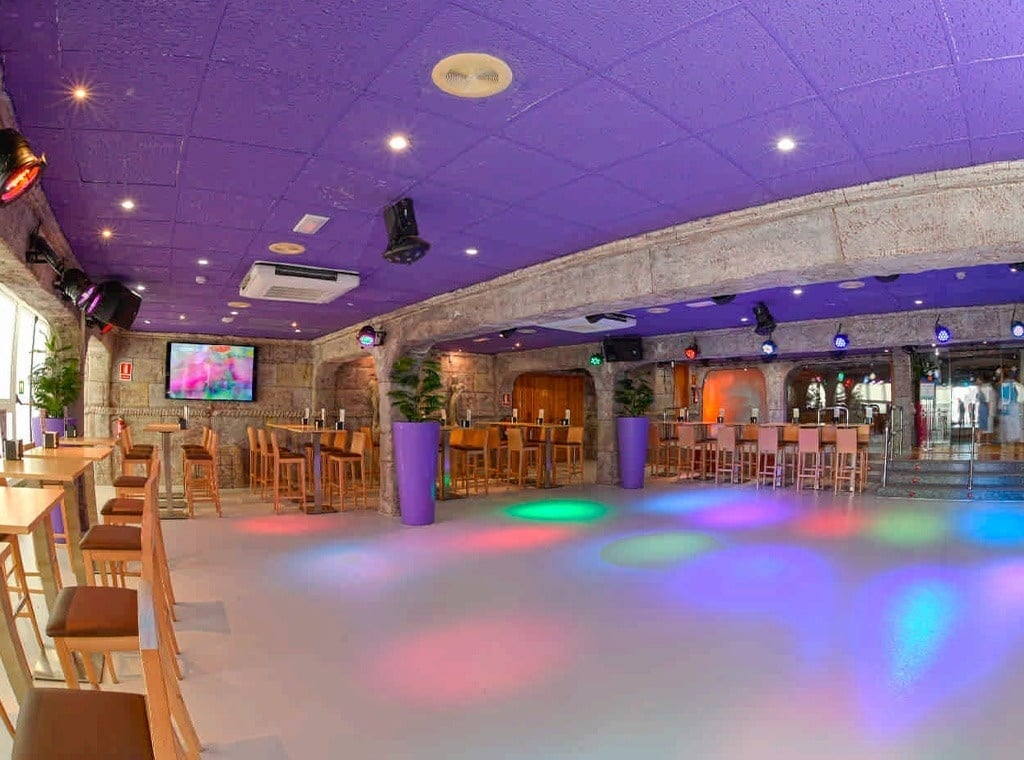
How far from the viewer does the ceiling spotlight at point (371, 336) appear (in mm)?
7781

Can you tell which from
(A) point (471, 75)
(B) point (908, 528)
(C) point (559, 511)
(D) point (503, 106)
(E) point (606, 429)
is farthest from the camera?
(E) point (606, 429)

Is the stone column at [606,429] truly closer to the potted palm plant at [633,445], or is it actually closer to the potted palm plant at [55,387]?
the potted palm plant at [633,445]

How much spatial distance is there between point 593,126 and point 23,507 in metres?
2.57

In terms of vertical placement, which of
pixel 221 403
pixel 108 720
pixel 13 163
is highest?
pixel 13 163

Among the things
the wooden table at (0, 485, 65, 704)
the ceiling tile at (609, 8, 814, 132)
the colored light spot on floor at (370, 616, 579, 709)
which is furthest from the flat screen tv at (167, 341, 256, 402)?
the ceiling tile at (609, 8, 814, 132)

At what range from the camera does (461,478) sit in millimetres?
10805

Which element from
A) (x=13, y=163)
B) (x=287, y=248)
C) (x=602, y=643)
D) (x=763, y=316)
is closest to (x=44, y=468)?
(x=13, y=163)

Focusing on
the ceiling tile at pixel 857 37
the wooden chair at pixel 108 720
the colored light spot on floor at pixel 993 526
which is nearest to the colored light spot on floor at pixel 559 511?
the colored light spot on floor at pixel 993 526

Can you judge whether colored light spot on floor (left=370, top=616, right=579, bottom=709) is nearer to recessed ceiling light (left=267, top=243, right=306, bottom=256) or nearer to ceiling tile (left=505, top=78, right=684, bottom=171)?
ceiling tile (left=505, top=78, right=684, bottom=171)

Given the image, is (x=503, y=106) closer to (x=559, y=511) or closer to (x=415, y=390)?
(x=415, y=390)

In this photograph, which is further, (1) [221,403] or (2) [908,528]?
(1) [221,403]

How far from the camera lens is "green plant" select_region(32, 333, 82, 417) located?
5.24 metres

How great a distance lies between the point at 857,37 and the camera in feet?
6.94

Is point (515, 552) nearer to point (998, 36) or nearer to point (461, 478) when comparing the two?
point (998, 36)
